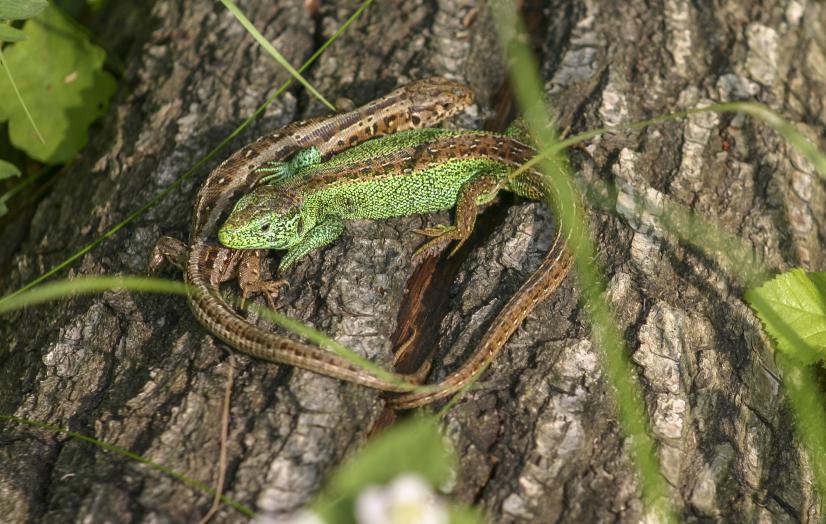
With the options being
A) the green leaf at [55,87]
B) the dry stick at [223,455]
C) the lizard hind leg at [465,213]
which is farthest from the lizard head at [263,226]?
the green leaf at [55,87]

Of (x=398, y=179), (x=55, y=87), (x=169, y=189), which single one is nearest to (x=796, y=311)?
(x=398, y=179)

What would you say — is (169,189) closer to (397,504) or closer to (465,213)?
(465,213)

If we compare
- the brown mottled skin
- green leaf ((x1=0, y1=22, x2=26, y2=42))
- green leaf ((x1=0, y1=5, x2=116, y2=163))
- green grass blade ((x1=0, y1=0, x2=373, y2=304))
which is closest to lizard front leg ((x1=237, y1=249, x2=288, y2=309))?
the brown mottled skin

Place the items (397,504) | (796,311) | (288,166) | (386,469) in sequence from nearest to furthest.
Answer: (397,504) < (386,469) < (796,311) < (288,166)

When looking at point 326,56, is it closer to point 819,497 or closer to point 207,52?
point 207,52

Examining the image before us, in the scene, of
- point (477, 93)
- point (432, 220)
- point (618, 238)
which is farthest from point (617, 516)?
point (477, 93)

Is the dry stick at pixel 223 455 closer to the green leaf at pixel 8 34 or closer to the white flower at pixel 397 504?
the white flower at pixel 397 504
